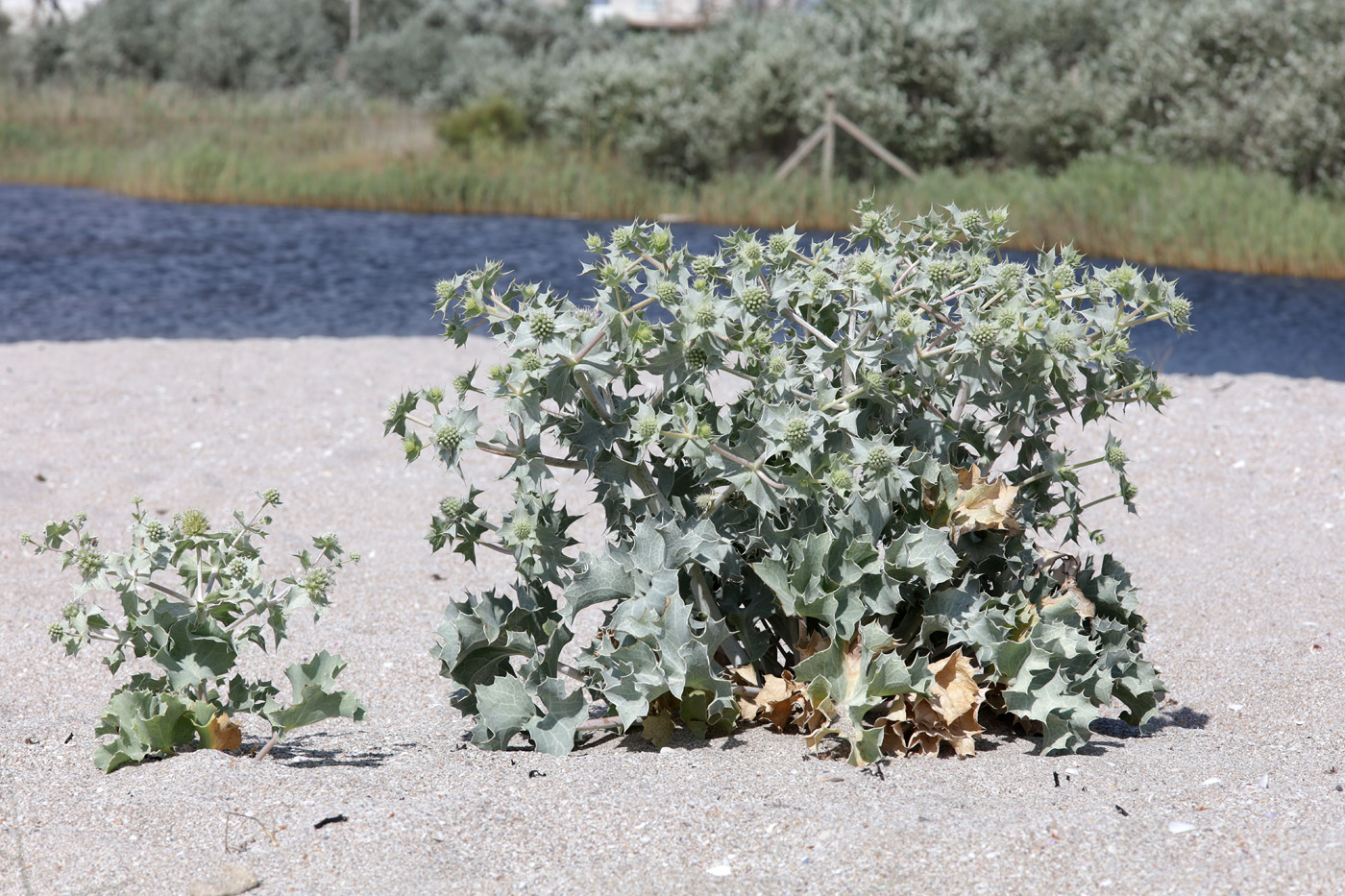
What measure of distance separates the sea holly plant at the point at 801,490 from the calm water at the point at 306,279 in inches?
219

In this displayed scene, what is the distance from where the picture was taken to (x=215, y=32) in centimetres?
3022

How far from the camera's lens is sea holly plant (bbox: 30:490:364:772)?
2.47 m

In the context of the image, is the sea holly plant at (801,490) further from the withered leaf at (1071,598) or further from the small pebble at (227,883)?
the small pebble at (227,883)

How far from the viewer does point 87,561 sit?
2459 millimetres

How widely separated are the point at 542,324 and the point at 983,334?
0.86 meters

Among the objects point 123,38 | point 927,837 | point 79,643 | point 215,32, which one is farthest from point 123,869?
point 123,38

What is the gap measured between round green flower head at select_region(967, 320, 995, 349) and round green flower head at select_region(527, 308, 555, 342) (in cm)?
82

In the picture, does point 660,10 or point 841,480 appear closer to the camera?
point 841,480

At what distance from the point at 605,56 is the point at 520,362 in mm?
20377

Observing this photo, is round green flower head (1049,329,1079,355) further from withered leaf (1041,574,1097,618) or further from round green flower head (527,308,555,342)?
round green flower head (527,308,555,342)

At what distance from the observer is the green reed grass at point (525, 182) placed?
14.1 meters

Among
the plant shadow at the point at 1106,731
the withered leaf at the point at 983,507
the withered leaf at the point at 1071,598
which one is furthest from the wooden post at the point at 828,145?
the withered leaf at the point at 983,507

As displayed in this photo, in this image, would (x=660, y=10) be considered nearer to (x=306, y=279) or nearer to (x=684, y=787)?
(x=306, y=279)

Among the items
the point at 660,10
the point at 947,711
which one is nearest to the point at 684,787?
the point at 947,711
